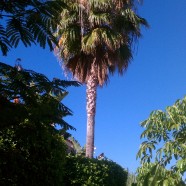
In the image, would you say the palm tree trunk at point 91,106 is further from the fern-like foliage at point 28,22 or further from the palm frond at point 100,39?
the fern-like foliage at point 28,22

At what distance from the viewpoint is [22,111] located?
4.58 m

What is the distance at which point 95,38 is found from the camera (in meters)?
12.9

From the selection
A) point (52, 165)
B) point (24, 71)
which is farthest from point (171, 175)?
point (52, 165)

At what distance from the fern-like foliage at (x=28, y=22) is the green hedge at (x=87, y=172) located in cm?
723

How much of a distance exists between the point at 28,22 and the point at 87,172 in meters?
7.70

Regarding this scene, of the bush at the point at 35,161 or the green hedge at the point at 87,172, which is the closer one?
the bush at the point at 35,161

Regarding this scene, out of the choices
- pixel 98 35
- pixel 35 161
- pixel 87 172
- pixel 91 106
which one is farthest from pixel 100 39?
pixel 35 161

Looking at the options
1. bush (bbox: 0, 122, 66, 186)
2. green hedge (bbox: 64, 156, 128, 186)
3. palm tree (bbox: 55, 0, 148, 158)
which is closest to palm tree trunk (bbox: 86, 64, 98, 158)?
palm tree (bbox: 55, 0, 148, 158)

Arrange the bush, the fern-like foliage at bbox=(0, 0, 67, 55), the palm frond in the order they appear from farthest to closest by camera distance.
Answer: the palm frond → the bush → the fern-like foliage at bbox=(0, 0, 67, 55)

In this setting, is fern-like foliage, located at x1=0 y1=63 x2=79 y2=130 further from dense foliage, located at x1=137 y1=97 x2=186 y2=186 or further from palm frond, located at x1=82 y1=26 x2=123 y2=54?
palm frond, located at x1=82 y1=26 x2=123 y2=54

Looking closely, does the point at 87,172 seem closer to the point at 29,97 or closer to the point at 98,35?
the point at 98,35

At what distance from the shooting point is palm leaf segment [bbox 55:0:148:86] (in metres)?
13.2

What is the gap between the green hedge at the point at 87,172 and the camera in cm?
1112

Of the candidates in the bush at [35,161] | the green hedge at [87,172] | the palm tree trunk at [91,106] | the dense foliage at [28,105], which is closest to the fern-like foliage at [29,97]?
the dense foliage at [28,105]
